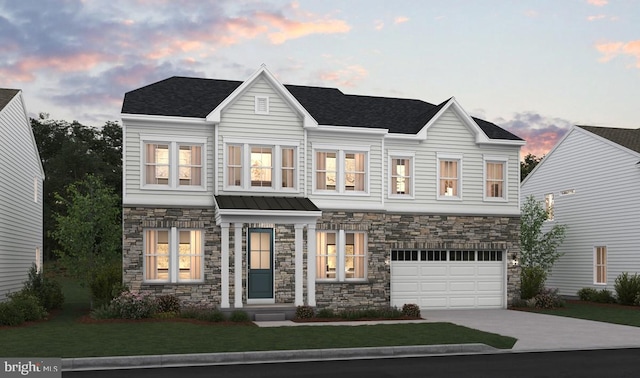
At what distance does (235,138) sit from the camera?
2575cm

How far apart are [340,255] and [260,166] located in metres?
4.63

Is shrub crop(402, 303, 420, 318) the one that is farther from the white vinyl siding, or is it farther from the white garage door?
the white vinyl siding

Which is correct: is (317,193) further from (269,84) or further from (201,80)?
(201,80)

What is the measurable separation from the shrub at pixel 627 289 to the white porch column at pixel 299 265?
1547 cm

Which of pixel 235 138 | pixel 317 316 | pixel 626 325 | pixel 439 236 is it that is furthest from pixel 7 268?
pixel 626 325

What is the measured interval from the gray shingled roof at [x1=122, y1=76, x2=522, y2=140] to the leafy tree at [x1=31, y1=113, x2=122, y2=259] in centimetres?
4053

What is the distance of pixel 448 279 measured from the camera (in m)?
29.2

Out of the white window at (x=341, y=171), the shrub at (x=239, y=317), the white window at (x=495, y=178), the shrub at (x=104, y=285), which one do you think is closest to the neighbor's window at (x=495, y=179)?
the white window at (x=495, y=178)

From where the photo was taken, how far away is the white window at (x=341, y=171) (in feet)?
89.0

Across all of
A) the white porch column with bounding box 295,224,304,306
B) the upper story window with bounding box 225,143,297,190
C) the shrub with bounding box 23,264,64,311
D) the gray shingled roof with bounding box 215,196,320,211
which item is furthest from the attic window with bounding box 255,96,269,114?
the shrub with bounding box 23,264,64,311

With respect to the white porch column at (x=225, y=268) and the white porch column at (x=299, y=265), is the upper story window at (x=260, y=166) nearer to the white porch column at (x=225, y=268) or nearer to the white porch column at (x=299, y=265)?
the white porch column at (x=225, y=268)

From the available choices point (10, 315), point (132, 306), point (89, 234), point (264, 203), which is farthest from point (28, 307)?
point (89, 234)

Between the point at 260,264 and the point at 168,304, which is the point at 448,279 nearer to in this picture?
the point at 260,264

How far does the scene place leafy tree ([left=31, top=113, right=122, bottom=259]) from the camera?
68.4 metres
